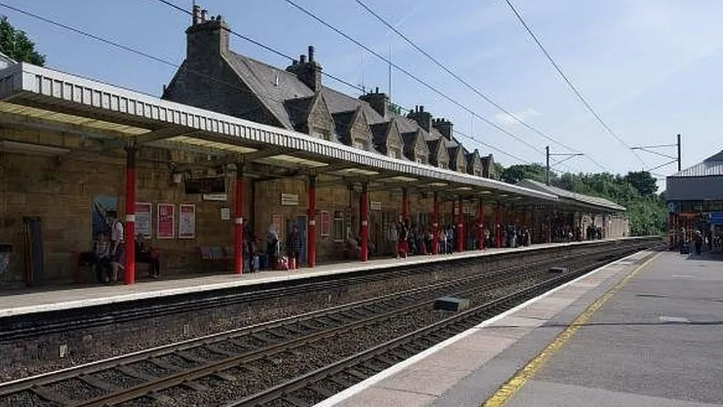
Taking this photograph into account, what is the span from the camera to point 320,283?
15945 millimetres

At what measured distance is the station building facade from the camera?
1087cm

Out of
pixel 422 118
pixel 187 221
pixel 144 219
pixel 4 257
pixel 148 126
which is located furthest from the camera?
pixel 422 118

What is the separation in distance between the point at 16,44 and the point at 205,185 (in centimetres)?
2874

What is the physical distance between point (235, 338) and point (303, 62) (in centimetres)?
2472

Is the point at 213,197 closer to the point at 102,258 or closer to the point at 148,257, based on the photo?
the point at 148,257

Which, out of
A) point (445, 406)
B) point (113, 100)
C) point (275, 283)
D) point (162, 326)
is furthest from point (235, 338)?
point (445, 406)

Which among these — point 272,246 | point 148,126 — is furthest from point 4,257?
point 272,246

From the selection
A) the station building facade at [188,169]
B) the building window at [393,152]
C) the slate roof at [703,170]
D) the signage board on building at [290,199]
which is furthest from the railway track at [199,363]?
the slate roof at [703,170]

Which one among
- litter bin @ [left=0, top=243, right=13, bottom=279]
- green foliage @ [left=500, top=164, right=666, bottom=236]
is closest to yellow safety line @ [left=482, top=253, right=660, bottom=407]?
litter bin @ [left=0, top=243, right=13, bottom=279]

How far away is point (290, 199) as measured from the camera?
67.7 ft

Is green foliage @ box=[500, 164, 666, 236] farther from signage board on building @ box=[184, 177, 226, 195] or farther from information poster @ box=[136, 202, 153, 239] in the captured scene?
information poster @ box=[136, 202, 153, 239]

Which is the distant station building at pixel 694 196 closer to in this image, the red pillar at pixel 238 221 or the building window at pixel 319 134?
the building window at pixel 319 134

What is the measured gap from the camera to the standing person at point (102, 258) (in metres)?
13.3

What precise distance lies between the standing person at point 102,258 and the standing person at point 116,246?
0.10 metres
